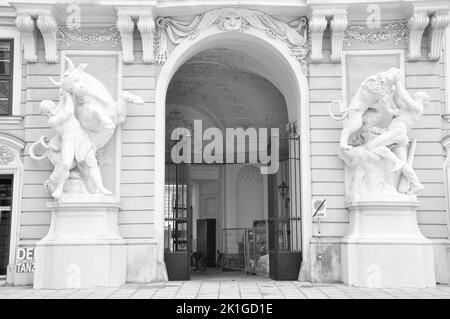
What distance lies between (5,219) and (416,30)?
35.9ft

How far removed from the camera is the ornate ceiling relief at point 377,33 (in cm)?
1458

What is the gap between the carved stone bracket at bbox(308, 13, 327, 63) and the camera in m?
14.2

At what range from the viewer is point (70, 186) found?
13.3 metres

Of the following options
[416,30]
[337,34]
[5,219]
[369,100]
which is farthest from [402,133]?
[5,219]

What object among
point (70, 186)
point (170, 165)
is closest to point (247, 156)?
point (170, 165)

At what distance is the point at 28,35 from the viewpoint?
1432 cm

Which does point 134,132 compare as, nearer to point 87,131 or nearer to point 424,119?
point 87,131

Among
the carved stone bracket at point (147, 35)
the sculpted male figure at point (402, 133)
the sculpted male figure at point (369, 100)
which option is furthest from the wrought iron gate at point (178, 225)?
the sculpted male figure at point (402, 133)

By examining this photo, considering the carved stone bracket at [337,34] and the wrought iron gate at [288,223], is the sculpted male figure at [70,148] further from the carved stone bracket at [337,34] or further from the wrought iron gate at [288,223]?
the carved stone bracket at [337,34]

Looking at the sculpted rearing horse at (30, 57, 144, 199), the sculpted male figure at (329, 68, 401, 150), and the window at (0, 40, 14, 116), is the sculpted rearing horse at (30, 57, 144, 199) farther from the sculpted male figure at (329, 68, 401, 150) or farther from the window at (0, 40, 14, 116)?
the sculpted male figure at (329, 68, 401, 150)

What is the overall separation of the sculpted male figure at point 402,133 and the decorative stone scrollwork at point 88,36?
6.63 meters

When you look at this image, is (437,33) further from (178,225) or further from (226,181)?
(226,181)

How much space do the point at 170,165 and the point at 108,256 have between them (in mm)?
3320

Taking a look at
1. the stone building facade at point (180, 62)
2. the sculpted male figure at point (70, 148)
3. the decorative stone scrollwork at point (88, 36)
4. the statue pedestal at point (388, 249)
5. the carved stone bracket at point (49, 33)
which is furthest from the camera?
the decorative stone scrollwork at point (88, 36)
